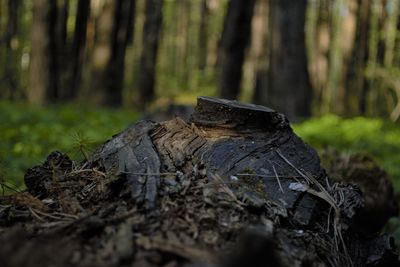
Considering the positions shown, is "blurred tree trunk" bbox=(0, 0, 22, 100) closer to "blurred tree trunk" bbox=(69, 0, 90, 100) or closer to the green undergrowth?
"blurred tree trunk" bbox=(69, 0, 90, 100)

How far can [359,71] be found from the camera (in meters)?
18.5

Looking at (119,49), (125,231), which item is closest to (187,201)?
(125,231)

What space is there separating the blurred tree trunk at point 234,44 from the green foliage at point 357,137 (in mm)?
2351

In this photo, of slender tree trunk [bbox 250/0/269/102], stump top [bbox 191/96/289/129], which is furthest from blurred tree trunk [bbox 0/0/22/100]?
stump top [bbox 191/96/289/129]

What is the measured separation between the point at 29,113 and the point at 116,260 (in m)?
9.11

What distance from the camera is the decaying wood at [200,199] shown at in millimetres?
1613

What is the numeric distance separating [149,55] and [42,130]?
26.9 ft

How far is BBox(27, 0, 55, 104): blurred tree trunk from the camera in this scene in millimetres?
12812

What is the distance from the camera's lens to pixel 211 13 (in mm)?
32281

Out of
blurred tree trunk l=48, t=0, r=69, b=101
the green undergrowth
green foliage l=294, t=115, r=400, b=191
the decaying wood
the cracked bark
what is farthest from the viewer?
blurred tree trunk l=48, t=0, r=69, b=101

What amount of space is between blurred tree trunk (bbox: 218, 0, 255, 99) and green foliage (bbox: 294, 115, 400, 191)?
2.35m

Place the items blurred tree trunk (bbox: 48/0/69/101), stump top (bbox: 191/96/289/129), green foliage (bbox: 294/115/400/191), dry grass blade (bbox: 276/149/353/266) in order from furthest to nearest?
1. blurred tree trunk (bbox: 48/0/69/101)
2. green foliage (bbox: 294/115/400/191)
3. stump top (bbox: 191/96/289/129)
4. dry grass blade (bbox: 276/149/353/266)

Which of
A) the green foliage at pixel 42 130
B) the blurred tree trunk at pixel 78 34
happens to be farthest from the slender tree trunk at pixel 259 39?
the green foliage at pixel 42 130

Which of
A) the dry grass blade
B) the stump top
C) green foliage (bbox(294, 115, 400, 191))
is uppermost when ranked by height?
the stump top
